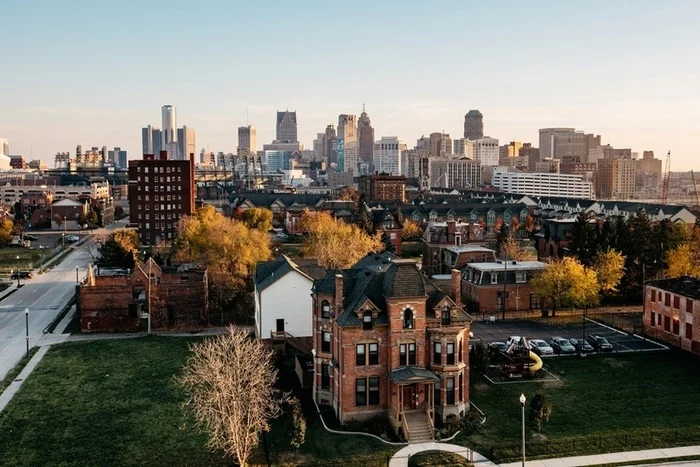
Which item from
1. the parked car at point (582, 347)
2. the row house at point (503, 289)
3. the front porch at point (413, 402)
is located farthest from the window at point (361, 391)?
the row house at point (503, 289)

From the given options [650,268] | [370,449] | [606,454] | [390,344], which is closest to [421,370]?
[390,344]

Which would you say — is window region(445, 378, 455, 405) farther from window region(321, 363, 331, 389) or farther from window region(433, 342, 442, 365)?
window region(321, 363, 331, 389)

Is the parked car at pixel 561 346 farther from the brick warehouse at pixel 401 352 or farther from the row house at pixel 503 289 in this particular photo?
the brick warehouse at pixel 401 352

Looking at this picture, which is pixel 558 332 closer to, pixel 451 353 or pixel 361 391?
pixel 451 353

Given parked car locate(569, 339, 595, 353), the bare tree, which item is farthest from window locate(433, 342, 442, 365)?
parked car locate(569, 339, 595, 353)

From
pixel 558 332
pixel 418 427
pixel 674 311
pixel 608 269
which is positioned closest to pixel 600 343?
pixel 558 332

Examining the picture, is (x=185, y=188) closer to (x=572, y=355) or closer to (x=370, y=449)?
(x=572, y=355)

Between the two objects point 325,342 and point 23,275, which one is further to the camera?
point 23,275
